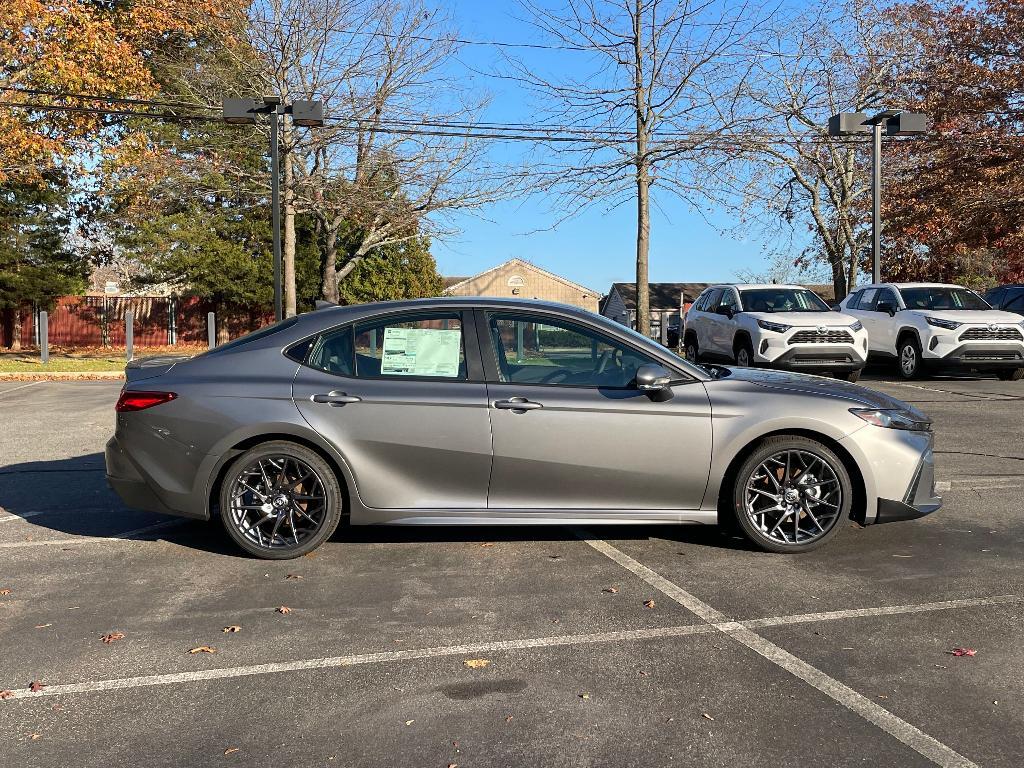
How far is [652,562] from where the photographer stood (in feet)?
17.4

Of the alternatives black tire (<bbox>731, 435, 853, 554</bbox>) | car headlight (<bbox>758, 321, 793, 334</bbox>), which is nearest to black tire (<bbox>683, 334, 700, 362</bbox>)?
car headlight (<bbox>758, 321, 793, 334</bbox>)

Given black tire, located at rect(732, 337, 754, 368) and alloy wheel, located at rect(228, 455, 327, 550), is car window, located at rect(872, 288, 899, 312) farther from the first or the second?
alloy wheel, located at rect(228, 455, 327, 550)

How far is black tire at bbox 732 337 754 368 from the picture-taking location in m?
15.8

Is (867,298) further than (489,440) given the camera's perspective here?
Yes

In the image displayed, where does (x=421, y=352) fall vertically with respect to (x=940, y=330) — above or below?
below

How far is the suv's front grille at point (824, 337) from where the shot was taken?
50.3 feet

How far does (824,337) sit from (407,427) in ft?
38.3

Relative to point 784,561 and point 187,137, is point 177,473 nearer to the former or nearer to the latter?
point 784,561

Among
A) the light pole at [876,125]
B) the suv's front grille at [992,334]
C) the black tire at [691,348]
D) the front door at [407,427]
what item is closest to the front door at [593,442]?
the front door at [407,427]

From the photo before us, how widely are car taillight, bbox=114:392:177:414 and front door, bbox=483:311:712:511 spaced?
1.88 metres

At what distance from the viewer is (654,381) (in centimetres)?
Result: 520

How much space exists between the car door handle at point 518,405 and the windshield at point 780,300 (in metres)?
12.0

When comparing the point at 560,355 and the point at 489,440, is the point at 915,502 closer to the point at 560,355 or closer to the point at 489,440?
the point at 560,355

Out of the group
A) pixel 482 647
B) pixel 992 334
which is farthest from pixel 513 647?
pixel 992 334
